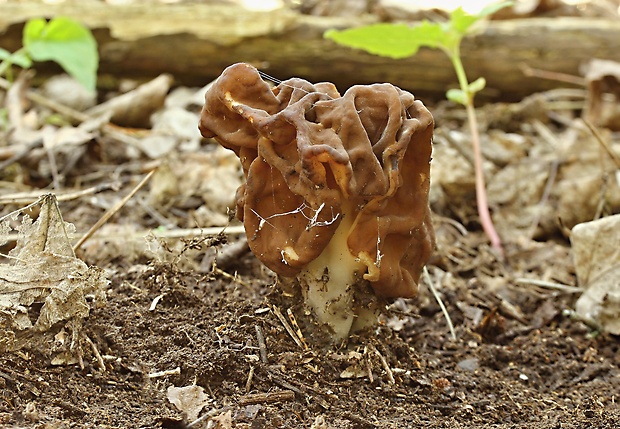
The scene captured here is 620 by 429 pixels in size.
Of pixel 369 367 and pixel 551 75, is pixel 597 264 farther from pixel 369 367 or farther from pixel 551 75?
pixel 551 75

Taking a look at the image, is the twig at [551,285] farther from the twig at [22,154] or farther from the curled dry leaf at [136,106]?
the curled dry leaf at [136,106]

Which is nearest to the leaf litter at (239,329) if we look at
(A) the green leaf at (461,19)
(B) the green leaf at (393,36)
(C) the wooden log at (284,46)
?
(B) the green leaf at (393,36)

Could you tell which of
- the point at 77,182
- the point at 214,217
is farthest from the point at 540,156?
the point at 77,182

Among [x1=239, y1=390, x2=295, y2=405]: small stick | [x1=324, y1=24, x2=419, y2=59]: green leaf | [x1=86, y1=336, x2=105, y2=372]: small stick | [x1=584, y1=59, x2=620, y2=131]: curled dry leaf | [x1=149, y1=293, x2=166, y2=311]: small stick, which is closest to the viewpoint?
[x1=239, y1=390, x2=295, y2=405]: small stick

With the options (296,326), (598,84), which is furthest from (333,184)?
(598,84)

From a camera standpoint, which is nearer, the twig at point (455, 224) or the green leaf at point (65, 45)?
the twig at point (455, 224)

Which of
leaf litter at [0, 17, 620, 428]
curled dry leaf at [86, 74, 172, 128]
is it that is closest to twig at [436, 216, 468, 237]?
leaf litter at [0, 17, 620, 428]

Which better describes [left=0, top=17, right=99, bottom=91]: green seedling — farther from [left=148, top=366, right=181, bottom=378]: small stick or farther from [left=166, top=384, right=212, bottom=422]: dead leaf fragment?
[left=166, top=384, right=212, bottom=422]: dead leaf fragment
